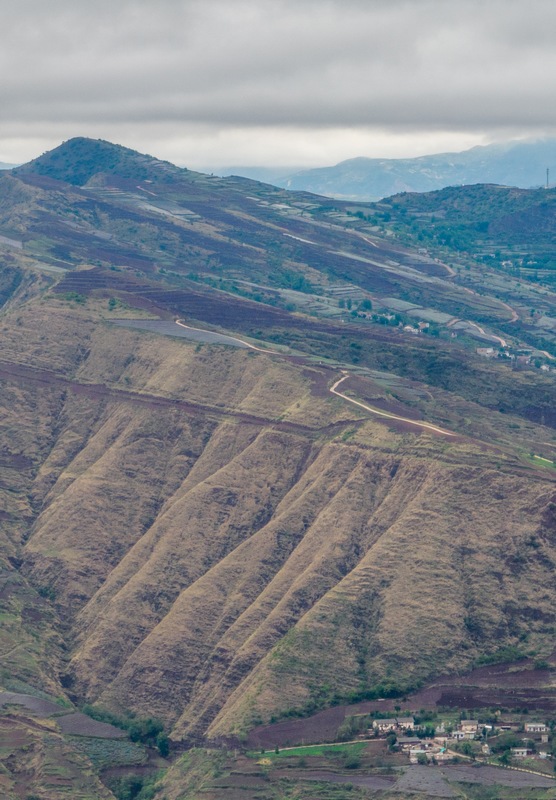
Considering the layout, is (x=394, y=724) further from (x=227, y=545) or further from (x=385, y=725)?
(x=227, y=545)

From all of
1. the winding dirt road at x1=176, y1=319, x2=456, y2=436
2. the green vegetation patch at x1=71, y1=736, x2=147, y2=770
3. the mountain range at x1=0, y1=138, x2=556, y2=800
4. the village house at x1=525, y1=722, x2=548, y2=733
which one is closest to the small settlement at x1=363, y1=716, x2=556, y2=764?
the village house at x1=525, y1=722, x2=548, y2=733

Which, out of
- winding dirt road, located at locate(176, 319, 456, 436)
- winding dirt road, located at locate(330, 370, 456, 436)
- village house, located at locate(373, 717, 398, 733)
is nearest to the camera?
village house, located at locate(373, 717, 398, 733)

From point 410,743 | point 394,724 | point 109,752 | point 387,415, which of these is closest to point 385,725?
point 394,724

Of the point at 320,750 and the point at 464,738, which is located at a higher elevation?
the point at 464,738

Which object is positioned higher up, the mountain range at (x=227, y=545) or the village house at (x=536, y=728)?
the mountain range at (x=227, y=545)

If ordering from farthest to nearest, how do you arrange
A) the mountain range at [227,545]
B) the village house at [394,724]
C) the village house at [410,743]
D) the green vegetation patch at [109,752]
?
1. the mountain range at [227,545]
2. the green vegetation patch at [109,752]
3. the village house at [394,724]
4. the village house at [410,743]

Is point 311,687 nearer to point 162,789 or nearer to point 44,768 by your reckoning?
point 162,789

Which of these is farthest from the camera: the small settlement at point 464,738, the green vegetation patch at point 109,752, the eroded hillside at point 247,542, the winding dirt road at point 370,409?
the winding dirt road at point 370,409

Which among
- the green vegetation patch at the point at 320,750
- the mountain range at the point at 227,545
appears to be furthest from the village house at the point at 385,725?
the mountain range at the point at 227,545

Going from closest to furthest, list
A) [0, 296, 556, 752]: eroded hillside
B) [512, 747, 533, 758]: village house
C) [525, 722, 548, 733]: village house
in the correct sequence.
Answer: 1. [512, 747, 533, 758]: village house
2. [525, 722, 548, 733]: village house
3. [0, 296, 556, 752]: eroded hillside

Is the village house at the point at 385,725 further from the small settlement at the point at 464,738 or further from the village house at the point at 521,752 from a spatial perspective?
the village house at the point at 521,752

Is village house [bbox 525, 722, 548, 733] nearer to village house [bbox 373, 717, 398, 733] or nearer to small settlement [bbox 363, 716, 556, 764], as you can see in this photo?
small settlement [bbox 363, 716, 556, 764]
